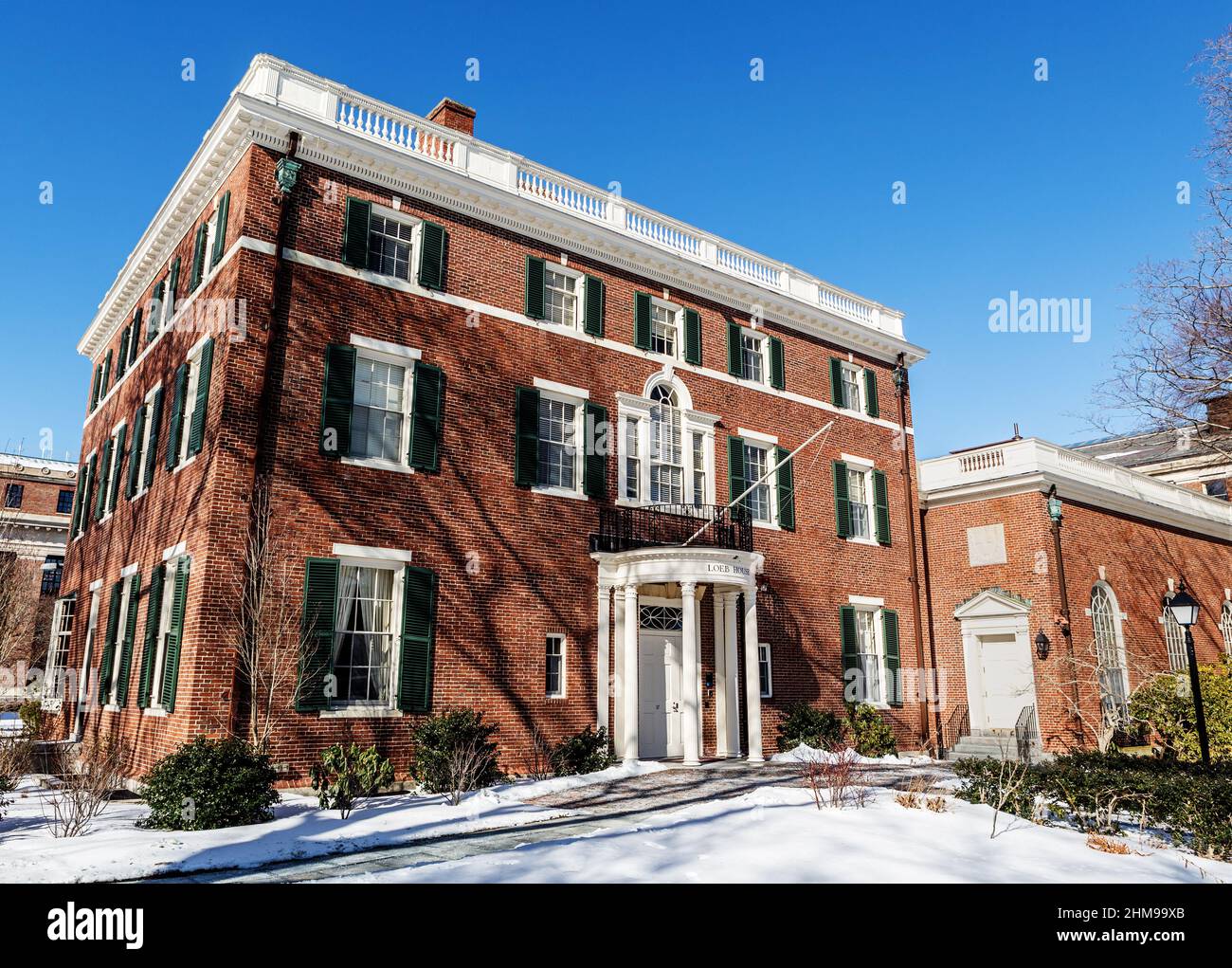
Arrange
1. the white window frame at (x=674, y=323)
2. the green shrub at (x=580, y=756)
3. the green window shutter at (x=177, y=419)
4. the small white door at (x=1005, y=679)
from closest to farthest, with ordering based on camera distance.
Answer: the green window shutter at (x=177, y=419) → the green shrub at (x=580, y=756) → the white window frame at (x=674, y=323) → the small white door at (x=1005, y=679)

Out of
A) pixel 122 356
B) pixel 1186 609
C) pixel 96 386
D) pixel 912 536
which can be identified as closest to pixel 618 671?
pixel 1186 609

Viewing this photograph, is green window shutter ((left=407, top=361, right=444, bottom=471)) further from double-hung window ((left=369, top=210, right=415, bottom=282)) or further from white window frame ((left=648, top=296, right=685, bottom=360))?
white window frame ((left=648, top=296, right=685, bottom=360))

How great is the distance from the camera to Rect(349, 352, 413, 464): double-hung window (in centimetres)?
1531

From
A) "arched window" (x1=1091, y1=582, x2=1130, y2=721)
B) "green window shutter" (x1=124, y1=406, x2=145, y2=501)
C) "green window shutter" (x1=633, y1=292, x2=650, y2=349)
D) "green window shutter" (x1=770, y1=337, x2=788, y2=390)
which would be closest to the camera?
"green window shutter" (x1=124, y1=406, x2=145, y2=501)

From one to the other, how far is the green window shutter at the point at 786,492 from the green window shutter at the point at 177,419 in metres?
13.1

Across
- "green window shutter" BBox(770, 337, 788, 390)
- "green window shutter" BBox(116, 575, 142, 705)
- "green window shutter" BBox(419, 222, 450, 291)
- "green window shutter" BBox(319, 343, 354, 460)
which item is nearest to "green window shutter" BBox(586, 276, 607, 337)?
"green window shutter" BBox(419, 222, 450, 291)

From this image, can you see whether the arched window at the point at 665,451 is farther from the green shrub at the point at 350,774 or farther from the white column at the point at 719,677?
the green shrub at the point at 350,774

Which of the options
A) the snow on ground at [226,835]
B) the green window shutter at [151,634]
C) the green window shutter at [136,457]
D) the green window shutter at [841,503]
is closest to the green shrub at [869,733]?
the green window shutter at [841,503]

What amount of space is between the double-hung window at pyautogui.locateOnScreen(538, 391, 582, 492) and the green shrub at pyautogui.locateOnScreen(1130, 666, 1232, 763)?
46.1 ft

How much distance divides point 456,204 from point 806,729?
45.1ft

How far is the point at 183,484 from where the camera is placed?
1512 centimetres

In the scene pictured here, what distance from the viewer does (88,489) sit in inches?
912

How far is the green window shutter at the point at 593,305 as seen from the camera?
18859 mm

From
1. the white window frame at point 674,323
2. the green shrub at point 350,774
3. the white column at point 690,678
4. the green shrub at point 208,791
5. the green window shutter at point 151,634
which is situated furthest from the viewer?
the white window frame at point 674,323
